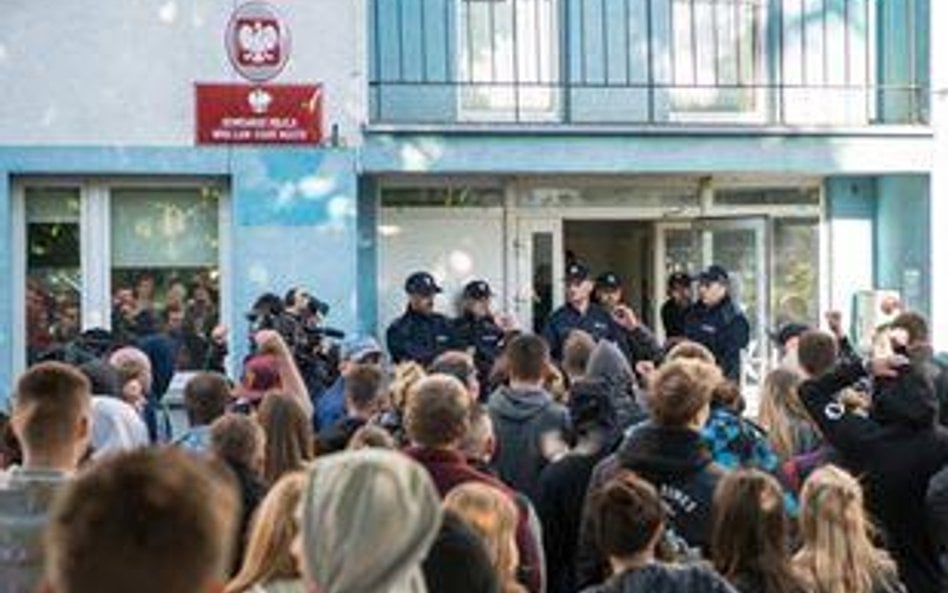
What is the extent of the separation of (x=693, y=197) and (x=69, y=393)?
1227 cm

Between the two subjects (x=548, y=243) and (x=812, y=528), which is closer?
(x=812, y=528)

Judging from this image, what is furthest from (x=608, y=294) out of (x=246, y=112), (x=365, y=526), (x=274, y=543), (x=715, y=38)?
(x=365, y=526)

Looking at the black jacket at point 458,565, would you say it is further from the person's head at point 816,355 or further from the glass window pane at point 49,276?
the glass window pane at point 49,276

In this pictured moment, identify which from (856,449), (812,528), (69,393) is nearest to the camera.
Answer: (69,393)

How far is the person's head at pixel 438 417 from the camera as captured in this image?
5516 mm

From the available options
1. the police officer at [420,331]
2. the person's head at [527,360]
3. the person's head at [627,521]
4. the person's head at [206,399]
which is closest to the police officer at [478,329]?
the police officer at [420,331]

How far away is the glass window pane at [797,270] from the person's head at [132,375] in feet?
29.7

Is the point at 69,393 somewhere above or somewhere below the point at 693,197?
below

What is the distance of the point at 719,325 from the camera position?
1376cm

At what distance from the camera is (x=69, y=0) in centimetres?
1409

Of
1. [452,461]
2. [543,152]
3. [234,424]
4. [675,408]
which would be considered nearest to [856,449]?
[675,408]

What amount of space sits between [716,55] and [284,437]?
1078cm

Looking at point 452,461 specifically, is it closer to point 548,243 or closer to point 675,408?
point 675,408

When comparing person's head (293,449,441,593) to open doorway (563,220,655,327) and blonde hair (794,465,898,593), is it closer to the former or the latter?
blonde hair (794,465,898,593)
